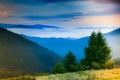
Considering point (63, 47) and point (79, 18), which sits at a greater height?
point (79, 18)

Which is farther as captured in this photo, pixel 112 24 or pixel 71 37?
pixel 112 24

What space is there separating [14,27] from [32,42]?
1.35ft

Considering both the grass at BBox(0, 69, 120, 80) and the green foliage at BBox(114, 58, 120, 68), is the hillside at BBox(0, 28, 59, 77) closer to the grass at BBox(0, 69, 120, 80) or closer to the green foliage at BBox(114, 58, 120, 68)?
the grass at BBox(0, 69, 120, 80)

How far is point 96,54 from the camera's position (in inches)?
281

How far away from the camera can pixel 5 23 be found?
6.60 meters

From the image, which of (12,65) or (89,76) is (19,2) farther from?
(89,76)

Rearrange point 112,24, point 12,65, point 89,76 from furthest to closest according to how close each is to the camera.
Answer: point 112,24
point 89,76
point 12,65

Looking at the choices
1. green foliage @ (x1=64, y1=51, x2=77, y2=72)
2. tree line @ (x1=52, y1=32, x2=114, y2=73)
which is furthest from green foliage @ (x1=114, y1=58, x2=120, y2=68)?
green foliage @ (x1=64, y1=51, x2=77, y2=72)

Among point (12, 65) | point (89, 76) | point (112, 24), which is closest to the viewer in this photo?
point (12, 65)

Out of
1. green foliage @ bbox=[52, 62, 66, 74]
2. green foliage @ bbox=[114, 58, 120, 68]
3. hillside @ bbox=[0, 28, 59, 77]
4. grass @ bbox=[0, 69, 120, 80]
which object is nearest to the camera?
hillside @ bbox=[0, 28, 59, 77]

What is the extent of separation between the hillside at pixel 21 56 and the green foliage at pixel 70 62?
0.66ft

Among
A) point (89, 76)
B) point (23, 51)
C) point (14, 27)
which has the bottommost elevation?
point (89, 76)

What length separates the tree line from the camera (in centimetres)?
699

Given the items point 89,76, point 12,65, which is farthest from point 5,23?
point 89,76
